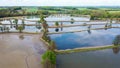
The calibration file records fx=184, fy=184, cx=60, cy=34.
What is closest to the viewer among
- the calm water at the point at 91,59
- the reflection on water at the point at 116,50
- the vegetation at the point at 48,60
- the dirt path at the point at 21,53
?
the vegetation at the point at 48,60

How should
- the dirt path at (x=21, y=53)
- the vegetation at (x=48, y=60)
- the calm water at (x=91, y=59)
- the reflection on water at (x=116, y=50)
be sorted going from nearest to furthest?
the vegetation at (x=48, y=60) < the calm water at (x=91, y=59) < the dirt path at (x=21, y=53) < the reflection on water at (x=116, y=50)

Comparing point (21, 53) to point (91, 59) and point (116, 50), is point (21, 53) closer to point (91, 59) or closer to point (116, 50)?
point (91, 59)

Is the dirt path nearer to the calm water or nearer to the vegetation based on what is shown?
the vegetation

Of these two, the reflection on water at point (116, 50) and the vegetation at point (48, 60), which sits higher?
the vegetation at point (48, 60)

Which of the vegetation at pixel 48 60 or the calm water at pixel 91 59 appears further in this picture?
the calm water at pixel 91 59

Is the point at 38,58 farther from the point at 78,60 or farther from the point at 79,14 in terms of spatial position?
the point at 79,14

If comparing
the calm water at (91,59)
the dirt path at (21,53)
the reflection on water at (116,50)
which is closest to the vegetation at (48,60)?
the calm water at (91,59)

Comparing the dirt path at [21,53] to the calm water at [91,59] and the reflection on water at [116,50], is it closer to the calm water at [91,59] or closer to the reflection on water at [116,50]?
the calm water at [91,59]
